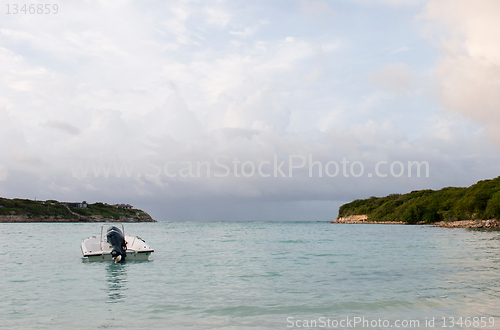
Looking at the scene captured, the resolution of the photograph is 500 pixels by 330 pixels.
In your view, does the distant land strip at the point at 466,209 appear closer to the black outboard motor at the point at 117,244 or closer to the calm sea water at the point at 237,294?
the calm sea water at the point at 237,294

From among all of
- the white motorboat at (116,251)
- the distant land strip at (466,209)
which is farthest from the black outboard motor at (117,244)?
the distant land strip at (466,209)

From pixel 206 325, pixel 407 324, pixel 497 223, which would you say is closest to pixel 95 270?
pixel 206 325

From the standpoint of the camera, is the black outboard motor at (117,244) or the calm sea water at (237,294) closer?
the calm sea water at (237,294)

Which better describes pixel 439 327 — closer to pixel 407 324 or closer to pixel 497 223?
pixel 407 324

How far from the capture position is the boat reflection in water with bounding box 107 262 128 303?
14578mm

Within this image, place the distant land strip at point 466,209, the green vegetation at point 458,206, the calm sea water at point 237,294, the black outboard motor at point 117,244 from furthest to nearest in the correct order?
1. the green vegetation at point 458,206
2. the distant land strip at point 466,209
3. the black outboard motor at point 117,244
4. the calm sea water at point 237,294

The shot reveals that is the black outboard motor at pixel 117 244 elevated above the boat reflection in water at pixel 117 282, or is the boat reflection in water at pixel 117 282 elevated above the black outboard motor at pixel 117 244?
the black outboard motor at pixel 117 244

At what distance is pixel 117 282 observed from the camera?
18016 millimetres

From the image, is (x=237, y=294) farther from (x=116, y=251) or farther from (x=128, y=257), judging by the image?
(x=128, y=257)

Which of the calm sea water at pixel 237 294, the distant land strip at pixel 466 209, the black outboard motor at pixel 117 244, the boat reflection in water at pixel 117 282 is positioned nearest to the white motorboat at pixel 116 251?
the black outboard motor at pixel 117 244

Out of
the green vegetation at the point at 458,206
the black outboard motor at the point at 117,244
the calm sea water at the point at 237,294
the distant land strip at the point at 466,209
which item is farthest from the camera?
the green vegetation at the point at 458,206

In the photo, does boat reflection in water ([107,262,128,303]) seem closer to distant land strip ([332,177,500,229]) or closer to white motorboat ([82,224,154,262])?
white motorboat ([82,224,154,262])

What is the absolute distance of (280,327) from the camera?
33.9 feet

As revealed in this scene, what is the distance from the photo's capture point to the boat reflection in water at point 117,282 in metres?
14.6
